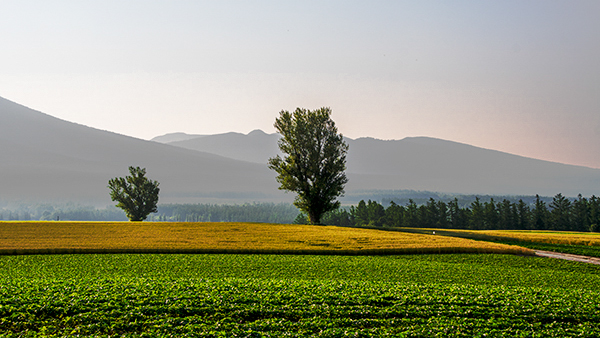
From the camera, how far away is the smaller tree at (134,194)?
73750 millimetres

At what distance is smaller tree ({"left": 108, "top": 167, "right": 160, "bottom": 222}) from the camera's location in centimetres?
7375

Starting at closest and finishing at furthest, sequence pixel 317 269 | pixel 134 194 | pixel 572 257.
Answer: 1. pixel 317 269
2. pixel 572 257
3. pixel 134 194

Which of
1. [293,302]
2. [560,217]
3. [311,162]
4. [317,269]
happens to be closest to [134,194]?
[311,162]

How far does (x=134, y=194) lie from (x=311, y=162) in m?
42.7

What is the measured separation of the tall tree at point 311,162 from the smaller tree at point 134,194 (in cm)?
3603

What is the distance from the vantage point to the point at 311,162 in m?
50.8

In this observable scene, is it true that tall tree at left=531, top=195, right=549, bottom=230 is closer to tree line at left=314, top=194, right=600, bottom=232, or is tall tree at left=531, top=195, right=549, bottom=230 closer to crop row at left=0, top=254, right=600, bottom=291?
tree line at left=314, top=194, right=600, bottom=232

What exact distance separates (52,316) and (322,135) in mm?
44031

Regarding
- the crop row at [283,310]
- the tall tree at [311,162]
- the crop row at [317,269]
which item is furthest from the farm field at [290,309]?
the tall tree at [311,162]

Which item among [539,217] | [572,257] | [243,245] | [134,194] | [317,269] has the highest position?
[134,194]

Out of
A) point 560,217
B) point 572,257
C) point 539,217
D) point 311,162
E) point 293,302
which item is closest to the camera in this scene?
point 293,302

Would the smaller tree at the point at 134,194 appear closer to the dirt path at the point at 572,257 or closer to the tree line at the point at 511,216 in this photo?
the tree line at the point at 511,216

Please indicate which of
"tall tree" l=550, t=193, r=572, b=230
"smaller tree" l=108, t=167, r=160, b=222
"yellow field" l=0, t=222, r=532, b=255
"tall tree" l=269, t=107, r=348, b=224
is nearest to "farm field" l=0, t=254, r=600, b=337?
"yellow field" l=0, t=222, r=532, b=255

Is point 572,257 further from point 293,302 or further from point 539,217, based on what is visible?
point 539,217
